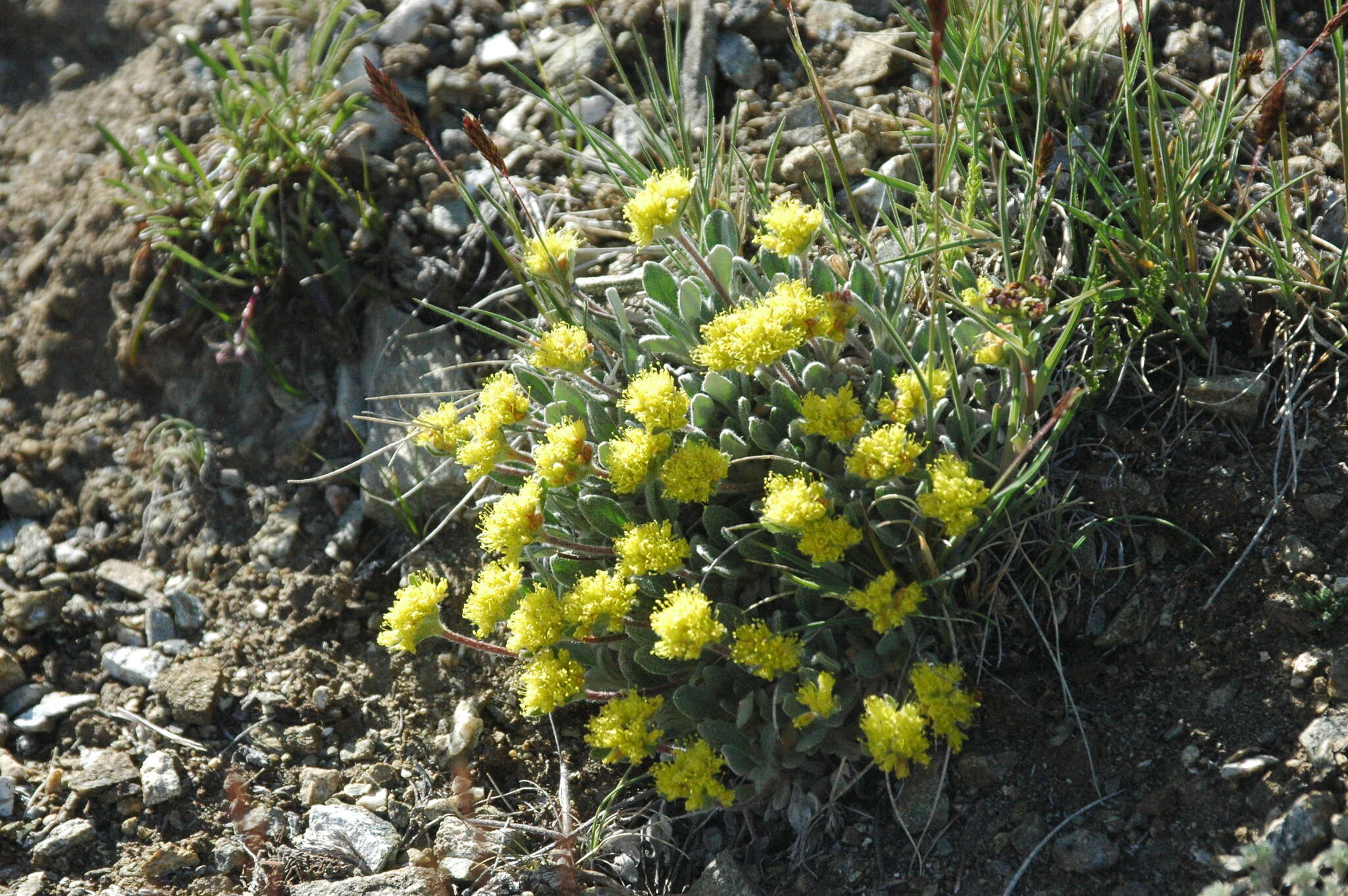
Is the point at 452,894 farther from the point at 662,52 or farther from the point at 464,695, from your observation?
the point at 662,52

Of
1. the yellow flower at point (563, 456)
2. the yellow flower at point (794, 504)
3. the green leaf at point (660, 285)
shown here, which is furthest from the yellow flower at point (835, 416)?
the green leaf at point (660, 285)

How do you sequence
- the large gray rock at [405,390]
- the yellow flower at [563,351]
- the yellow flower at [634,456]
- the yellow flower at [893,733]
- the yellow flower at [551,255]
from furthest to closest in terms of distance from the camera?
the large gray rock at [405,390] < the yellow flower at [551,255] < the yellow flower at [563,351] < the yellow flower at [634,456] < the yellow flower at [893,733]

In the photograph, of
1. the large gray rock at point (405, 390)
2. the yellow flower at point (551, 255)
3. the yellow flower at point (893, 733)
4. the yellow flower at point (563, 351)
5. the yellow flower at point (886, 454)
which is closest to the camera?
the yellow flower at point (893, 733)

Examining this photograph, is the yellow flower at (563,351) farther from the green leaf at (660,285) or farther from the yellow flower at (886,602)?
the yellow flower at (886,602)

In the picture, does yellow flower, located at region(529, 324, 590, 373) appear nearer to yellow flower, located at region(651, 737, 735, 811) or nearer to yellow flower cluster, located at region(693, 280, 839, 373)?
yellow flower cluster, located at region(693, 280, 839, 373)

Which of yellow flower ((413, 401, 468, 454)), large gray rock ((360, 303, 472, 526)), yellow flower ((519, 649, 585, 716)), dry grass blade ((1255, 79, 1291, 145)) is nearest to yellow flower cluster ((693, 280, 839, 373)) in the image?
yellow flower ((413, 401, 468, 454))

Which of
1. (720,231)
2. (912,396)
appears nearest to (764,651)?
(912,396)
